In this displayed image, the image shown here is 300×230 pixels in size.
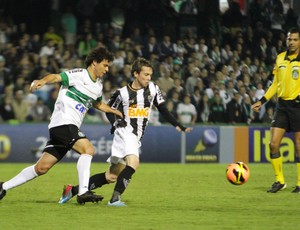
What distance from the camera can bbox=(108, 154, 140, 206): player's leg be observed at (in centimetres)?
985

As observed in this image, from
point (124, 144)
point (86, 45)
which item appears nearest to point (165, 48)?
point (86, 45)

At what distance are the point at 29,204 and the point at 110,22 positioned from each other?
13113mm

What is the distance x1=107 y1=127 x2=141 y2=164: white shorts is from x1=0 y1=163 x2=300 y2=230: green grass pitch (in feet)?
2.00

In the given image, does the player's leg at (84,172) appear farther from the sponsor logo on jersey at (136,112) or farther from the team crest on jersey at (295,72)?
the team crest on jersey at (295,72)

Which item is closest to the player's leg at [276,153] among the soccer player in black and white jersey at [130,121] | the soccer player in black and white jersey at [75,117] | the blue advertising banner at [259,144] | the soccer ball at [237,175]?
the soccer ball at [237,175]

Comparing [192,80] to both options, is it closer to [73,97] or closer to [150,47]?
[150,47]

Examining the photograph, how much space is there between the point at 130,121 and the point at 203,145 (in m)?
9.95

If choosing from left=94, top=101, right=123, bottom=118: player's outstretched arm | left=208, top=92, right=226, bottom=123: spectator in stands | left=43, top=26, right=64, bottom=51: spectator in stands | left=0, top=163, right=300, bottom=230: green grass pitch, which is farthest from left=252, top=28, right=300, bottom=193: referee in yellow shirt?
left=43, top=26, right=64, bottom=51: spectator in stands

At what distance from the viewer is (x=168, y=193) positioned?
12.0m

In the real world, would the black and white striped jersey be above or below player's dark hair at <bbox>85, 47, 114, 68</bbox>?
below

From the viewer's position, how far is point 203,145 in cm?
2011

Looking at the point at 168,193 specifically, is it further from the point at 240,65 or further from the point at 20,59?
the point at 240,65

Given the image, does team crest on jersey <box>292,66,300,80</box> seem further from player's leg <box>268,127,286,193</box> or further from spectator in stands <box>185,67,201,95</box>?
spectator in stands <box>185,67,201,95</box>

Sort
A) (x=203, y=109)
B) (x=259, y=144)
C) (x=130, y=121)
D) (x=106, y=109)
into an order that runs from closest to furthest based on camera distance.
→ (x=106, y=109), (x=130, y=121), (x=259, y=144), (x=203, y=109)
